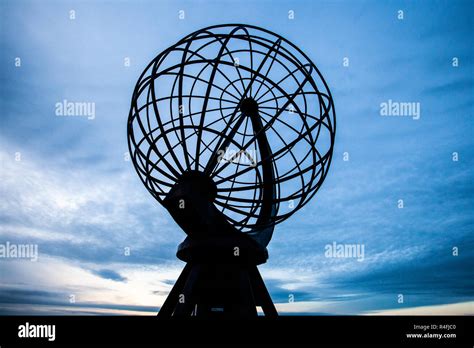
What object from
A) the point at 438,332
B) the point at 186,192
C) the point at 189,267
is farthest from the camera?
the point at 189,267

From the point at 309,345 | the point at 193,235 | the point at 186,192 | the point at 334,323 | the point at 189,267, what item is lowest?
the point at 309,345

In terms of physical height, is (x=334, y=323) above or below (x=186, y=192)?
below

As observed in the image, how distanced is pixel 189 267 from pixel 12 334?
4130 millimetres

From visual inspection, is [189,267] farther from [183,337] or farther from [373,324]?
[373,324]

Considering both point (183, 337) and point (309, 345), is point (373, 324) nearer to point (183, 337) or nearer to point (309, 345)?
point (309, 345)

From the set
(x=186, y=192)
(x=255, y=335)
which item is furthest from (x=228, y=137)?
(x=255, y=335)

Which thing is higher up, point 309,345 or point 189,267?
point 189,267

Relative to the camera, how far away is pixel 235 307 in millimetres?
7977

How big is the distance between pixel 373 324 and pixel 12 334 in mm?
5081

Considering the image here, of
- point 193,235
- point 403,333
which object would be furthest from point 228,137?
point 403,333

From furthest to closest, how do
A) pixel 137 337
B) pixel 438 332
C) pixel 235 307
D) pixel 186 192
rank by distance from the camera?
1. pixel 235 307
2. pixel 186 192
3. pixel 438 332
4. pixel 137 337

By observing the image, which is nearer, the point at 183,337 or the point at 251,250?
the point at 183,337

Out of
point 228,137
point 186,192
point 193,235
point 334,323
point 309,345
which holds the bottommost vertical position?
point 309,345

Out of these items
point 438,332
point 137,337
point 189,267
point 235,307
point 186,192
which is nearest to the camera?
point 137,337
